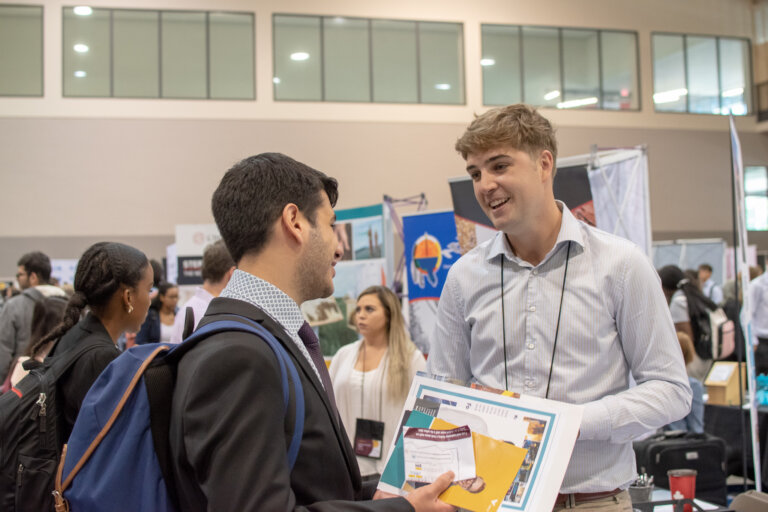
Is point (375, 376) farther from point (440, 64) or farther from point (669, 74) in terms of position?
point (669, 74)

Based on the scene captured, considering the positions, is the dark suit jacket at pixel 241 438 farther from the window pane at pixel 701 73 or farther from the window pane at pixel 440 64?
the window pane at pixel 701 73

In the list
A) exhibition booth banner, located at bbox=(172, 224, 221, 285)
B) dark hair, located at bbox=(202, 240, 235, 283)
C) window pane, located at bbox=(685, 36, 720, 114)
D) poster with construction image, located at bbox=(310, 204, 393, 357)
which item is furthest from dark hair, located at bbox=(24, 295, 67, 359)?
window pane, located at bbox=(685, 36, 720, 114)

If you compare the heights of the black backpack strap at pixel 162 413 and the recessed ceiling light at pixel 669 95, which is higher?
the recessed ceiling light at pixel 669 95

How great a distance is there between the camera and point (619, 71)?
1831cm

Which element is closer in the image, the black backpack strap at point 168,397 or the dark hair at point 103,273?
the black backpack strap at point 168,397

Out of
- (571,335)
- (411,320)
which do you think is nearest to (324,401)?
(571,335)

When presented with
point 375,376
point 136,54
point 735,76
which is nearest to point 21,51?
point 136,54

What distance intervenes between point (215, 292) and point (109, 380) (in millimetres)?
2836

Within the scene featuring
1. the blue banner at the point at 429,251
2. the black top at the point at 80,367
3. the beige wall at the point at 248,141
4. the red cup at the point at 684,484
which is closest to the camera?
the black top at the point at 80,367

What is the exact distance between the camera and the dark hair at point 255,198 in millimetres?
1357

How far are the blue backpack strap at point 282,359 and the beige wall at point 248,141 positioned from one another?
1478 cm

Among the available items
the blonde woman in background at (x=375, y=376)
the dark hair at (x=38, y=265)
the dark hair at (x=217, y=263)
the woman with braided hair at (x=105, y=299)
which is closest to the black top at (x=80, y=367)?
the woman with braided hair at (x=105, y=299)

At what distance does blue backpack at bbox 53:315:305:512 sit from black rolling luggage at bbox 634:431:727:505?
13.8 feet

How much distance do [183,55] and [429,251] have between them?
41.9 ft
